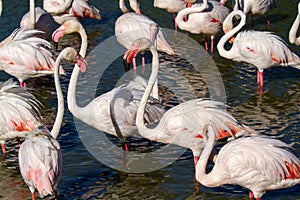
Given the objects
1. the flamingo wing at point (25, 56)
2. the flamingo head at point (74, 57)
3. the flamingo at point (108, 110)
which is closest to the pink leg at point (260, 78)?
the flamingo at point (108, 110)

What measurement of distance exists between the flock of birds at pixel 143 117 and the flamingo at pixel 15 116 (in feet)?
0.04

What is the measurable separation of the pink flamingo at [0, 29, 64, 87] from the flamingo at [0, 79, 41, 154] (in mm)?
1477

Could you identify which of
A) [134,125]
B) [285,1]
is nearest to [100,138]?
Result: [134,125]

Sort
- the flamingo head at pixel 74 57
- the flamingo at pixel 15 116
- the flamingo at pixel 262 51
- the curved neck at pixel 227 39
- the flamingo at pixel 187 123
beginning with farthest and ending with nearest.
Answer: the curved neck at pixel 227 39, the flamingo at pixel 262 51, the flamingo at pixel 15 116, the flamingo at pixel 187 123, the flamingo head at pixel 74 57

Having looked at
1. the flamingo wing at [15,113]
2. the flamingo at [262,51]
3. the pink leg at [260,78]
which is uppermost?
the flamingo at [262,51]

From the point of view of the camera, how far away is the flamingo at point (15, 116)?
8.37m

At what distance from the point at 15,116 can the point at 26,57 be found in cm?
184

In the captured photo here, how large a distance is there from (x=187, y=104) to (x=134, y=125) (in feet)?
2.77

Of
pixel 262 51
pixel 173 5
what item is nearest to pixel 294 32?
pixel 262 51

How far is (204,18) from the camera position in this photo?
12102 millimetres

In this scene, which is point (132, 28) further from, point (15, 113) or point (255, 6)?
point (15, 113)

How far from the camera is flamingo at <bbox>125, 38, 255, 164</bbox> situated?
26.2 feet

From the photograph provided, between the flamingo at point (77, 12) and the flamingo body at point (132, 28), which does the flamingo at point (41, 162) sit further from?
the flamingo at point (77, 12)

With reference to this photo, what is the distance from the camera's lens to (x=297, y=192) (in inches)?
305
